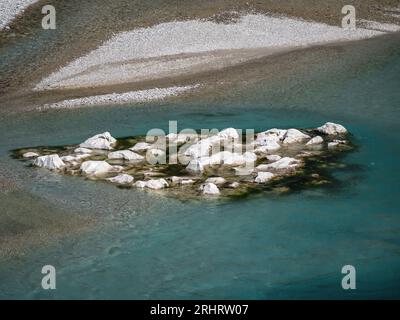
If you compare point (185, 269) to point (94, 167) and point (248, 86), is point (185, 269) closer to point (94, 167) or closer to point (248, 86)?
point (94, 167)

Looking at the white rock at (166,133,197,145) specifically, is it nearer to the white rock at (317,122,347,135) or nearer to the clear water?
the clear water

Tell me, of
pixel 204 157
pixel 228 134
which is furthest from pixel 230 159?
pixel 228 134

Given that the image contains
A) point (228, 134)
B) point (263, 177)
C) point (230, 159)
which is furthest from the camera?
point (228, 134)

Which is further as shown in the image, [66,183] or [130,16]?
[130,16]

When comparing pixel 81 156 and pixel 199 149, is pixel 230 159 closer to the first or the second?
pixel 199 149
